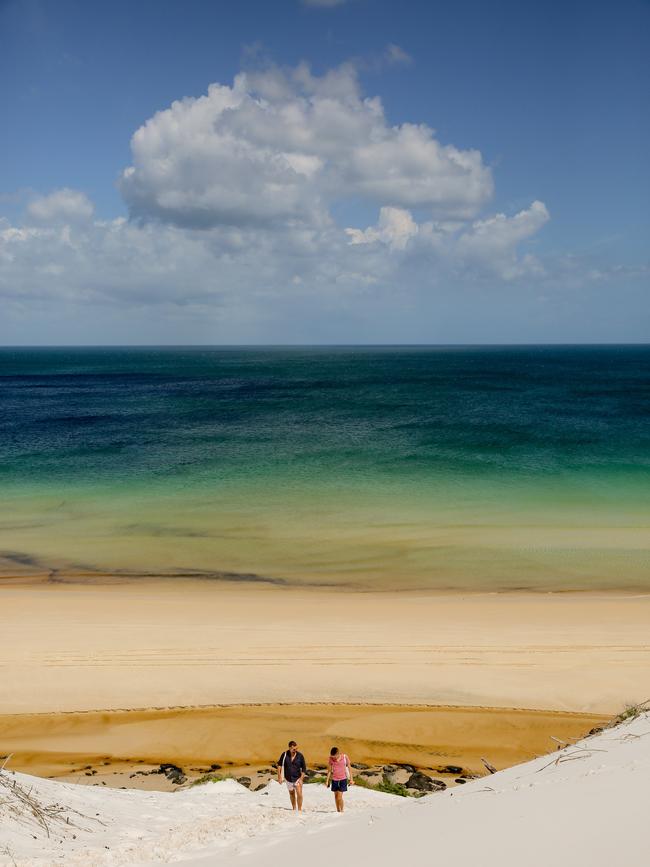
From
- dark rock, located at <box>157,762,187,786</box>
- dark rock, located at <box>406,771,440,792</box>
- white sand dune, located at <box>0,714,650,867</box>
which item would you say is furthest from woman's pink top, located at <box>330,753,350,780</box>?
dark rock, located at <box>157,762,187,786</box>

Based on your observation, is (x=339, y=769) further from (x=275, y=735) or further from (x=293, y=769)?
(x=275, y=735)

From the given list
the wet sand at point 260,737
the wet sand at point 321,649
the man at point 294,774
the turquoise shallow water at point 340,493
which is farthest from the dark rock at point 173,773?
the turquoise shallow water at point 340,493

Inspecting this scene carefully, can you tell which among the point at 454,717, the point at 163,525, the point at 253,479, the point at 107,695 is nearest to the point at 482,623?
the point at 454,717

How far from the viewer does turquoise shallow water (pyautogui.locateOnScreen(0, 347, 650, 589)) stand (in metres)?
24.2

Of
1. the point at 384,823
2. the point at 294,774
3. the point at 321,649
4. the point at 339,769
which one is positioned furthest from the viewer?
the point at 321,649

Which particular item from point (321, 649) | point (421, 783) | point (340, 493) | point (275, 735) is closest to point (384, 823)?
point (421, 783)

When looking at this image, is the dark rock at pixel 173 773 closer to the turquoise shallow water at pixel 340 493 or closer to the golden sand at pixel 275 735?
the golden sand at pixel 275 735

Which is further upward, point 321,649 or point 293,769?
point 293,769

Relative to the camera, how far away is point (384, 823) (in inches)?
276

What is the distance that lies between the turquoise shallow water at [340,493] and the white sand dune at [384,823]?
13.4 m

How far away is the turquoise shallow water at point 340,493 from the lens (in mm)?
24203

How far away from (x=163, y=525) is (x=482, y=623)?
16.2 metres

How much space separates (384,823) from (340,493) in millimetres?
27105

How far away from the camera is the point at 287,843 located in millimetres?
7207
